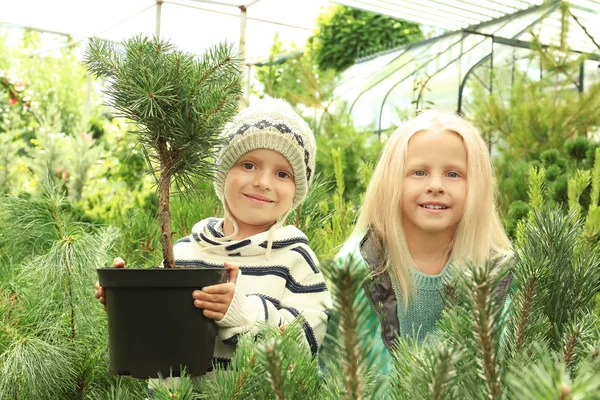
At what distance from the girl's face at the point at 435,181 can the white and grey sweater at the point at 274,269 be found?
10.1 inches

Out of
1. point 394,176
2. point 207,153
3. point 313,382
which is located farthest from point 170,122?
point 394,176

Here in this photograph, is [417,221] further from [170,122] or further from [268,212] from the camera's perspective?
[170,122]

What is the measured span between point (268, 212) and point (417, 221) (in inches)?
13.1

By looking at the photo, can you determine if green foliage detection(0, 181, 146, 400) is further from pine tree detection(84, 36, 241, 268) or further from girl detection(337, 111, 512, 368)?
girl detection(337, 111, 512, 368)

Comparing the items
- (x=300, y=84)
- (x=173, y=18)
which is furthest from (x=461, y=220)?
(x=173, y=18)

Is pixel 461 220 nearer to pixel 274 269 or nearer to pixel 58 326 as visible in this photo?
pixel 274 269

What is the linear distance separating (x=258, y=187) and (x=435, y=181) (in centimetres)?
38

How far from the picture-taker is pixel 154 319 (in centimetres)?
85

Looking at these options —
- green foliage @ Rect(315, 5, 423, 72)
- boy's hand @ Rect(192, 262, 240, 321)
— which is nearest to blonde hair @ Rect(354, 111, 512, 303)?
boy's hand @ Rect(192, 262, 240, 321)

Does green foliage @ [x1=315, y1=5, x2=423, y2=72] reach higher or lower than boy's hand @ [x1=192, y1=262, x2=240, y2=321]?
higher

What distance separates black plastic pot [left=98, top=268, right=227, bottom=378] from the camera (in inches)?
33.2

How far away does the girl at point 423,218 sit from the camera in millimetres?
1419

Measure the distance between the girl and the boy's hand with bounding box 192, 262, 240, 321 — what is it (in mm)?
469

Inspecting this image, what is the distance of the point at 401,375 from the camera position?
48 centimetres
